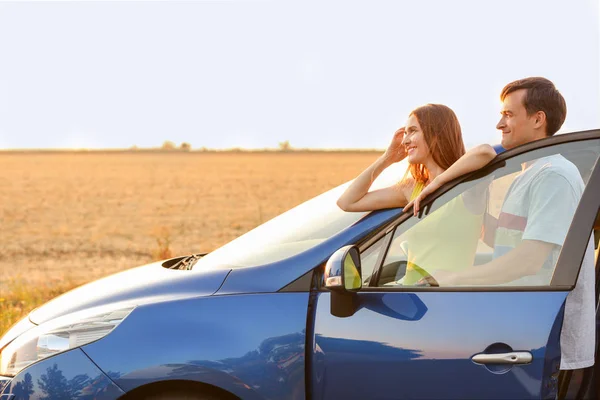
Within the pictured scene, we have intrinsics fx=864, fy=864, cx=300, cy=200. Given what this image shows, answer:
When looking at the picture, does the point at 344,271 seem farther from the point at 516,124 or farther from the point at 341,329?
the point at 516,124

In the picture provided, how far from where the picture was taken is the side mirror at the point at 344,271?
288 centimetres

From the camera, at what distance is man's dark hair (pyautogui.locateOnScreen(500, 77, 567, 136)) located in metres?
3.31

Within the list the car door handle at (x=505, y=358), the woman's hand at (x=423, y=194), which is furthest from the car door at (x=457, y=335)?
the woman's hand at (x=423, y=194)

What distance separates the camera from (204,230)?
842 inches

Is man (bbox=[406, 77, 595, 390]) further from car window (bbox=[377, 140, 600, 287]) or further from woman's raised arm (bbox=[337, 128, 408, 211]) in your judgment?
woman's raised arm (bbox=[337, 128, 408, 211])

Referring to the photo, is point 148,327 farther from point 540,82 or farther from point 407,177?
point 540,82

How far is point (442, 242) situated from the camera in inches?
126

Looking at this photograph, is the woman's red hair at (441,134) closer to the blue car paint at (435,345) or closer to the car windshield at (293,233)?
the car windshield at (293,233)

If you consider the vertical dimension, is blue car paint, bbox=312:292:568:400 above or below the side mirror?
below

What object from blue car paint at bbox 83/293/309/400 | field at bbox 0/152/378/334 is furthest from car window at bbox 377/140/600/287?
field at bbox 0/152/378/334

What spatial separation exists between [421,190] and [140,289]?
1.16 meters

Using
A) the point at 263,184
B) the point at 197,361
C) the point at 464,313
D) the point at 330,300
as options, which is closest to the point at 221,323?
the point at 197,361

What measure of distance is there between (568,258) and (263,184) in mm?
45757

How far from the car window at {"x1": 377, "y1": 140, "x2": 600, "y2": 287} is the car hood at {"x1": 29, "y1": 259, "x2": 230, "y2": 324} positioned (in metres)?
0.66
